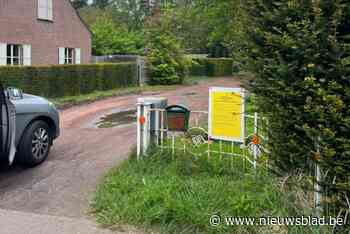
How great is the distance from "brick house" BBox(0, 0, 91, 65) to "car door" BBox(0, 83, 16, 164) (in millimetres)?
15502

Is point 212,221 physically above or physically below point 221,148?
below

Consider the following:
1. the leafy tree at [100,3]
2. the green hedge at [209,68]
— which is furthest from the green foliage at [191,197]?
the leafy tree at [100,3]

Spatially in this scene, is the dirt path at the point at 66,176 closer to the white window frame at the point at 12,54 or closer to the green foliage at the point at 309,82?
the green foliage at the point at 309,82

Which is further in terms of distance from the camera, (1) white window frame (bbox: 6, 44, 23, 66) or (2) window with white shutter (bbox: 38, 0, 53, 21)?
(2) window with white shutter (bbox: 38, 0, 53, 21)

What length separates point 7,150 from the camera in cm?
617

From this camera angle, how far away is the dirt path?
5516mm

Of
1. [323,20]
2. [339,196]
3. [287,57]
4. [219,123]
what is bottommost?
[339,196]

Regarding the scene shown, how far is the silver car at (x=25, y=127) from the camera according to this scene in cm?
613

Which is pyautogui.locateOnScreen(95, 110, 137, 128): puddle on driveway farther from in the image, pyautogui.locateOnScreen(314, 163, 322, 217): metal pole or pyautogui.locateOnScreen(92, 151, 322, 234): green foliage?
pyautogui.locateOnScreen(314, 163, 322, 217): metal pole

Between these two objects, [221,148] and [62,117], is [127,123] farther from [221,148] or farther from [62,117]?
[221,148]

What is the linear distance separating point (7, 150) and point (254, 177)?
3180 mm

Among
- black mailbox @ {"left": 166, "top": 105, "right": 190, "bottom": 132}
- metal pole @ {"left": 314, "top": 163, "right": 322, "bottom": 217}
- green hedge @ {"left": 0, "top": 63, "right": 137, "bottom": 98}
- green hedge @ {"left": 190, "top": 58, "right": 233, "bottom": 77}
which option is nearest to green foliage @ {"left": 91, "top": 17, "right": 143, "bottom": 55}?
green hedge @ {"left": 190, "top": 58, "right": 233, "bottom": 77}

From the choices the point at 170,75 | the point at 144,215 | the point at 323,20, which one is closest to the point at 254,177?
Answer: the point at 144,215

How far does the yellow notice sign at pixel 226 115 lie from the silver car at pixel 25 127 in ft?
8.59
